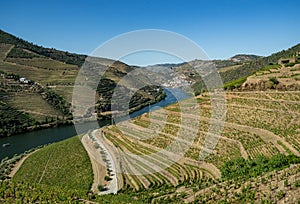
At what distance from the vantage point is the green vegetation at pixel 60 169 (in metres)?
29.6

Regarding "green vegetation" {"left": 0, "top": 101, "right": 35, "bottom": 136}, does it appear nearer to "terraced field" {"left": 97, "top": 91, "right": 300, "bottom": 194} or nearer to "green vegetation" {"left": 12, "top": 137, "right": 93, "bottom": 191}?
"green vegetation" {"left": 12, "top": 137, "right": 93, "bottom": 191}

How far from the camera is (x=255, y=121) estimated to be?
35.2 metres

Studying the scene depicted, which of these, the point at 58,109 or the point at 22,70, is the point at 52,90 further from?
the point at 22,70

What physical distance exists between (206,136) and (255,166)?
37.9 feet

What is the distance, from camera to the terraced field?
27688 millimetres

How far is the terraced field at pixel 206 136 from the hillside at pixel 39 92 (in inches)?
1390

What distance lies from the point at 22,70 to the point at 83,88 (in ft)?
112

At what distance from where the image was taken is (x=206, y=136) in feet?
114

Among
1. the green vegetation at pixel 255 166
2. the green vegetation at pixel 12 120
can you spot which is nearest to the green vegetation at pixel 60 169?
the green vegetation at pixel 255 166

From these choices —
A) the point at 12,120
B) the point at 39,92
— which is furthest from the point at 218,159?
the point at 39,92

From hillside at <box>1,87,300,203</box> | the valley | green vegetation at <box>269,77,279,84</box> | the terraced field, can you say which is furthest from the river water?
green vegetation at <box>269,77,279,84</box>

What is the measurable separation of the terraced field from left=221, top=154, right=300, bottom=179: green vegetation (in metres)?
1.79

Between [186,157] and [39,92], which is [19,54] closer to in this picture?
[39,92]

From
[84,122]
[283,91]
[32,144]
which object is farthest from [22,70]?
[283,91]
